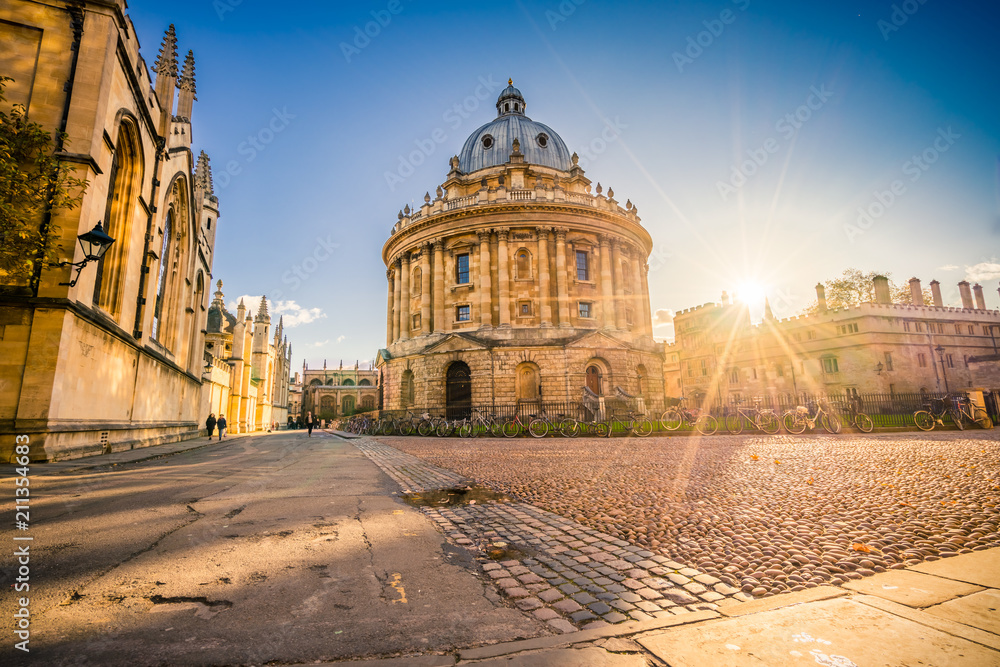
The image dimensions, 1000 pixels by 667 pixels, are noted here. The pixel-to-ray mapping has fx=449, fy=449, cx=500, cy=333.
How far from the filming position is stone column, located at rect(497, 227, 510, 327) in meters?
31.7

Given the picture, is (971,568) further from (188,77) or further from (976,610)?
(188,77)

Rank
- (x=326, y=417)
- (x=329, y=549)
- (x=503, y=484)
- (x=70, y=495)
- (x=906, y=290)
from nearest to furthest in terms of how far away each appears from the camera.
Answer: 1. (x=329, y=549)
2. (x=70, y=495)
3. (x=503, y=484)
4. (x=906, y=290)
5. (x=326, y=417)

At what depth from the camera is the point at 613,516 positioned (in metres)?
Result: 4.61

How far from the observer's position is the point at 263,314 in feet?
157

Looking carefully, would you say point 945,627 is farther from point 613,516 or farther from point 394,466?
point 394,466

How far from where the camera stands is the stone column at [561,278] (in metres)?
32.0

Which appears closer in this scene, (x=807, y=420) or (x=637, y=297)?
(x=807, y=420)

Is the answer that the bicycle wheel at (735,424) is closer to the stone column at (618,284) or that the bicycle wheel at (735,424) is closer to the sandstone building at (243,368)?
the stone column at (618,284)

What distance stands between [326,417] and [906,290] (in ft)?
287

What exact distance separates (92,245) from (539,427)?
53.7ft

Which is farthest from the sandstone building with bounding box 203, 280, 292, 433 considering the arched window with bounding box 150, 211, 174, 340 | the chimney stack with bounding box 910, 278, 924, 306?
the chimney stack with bounding box 910, 278, 924, 306

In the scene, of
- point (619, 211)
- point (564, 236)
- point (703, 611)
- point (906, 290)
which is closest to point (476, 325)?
point (564, 236)

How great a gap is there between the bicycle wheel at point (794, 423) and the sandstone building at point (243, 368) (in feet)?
92.5

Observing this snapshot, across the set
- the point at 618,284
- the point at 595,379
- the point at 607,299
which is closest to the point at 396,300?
the point at 607,299
